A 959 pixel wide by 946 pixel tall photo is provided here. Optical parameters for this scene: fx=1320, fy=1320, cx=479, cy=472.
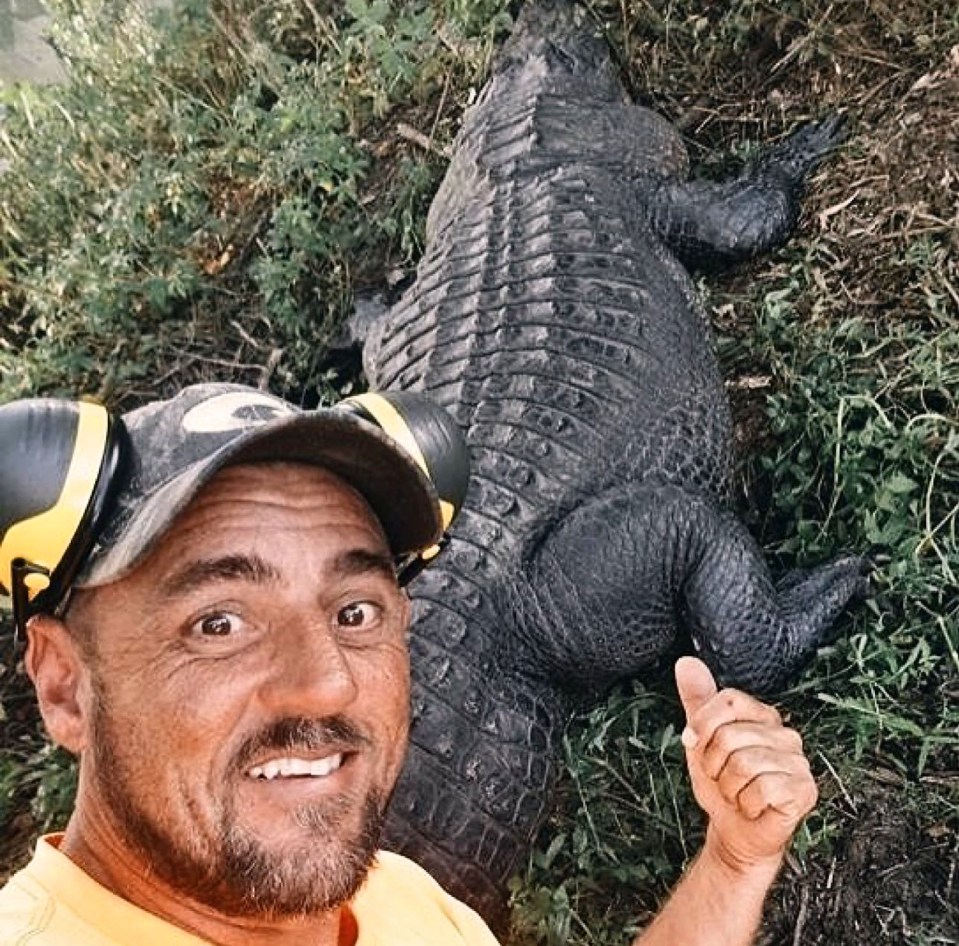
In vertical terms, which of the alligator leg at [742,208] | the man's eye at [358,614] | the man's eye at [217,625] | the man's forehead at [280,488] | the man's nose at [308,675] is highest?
the man's forehead at [280,488]

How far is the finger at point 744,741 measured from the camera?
1.74m

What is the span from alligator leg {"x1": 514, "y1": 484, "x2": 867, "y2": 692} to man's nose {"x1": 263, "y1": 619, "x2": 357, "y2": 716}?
56.3 inches

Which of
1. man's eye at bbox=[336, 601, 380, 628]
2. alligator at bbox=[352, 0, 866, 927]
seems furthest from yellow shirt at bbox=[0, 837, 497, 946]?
alligator at bbox=[352, 0, 866, 927]

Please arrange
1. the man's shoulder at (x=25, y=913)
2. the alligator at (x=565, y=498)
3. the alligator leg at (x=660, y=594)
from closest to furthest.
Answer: the man's shoulder at (x=25, y=913)
the alligator at (x=565, y=498)
the alligator leg at (x=660, y=594)

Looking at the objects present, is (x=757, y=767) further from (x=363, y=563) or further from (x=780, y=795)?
(x=363, y=563)

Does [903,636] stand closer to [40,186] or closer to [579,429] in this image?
[579,429]

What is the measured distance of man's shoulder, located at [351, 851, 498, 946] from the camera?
5.50 feet

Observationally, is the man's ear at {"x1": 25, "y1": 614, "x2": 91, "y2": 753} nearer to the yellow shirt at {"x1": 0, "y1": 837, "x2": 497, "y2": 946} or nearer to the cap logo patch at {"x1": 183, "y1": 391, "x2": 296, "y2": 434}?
the yellow shirt at {"x1": 0, "y1": 837, "x2": 497, "y2": 946}

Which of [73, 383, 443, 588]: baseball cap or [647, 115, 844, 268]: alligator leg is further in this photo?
[647, 115, 844, 268]: alligator leg

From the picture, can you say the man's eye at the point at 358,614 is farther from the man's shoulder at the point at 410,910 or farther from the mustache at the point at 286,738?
the man's shoulder at the point at 410,910

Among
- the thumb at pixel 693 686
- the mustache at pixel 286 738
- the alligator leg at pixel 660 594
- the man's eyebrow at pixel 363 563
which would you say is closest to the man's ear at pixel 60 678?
the mustache at pixel 286 738

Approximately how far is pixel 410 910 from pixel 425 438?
0.63m

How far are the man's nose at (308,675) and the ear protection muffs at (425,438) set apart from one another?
0.80 ft

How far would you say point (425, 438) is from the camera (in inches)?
65.5
